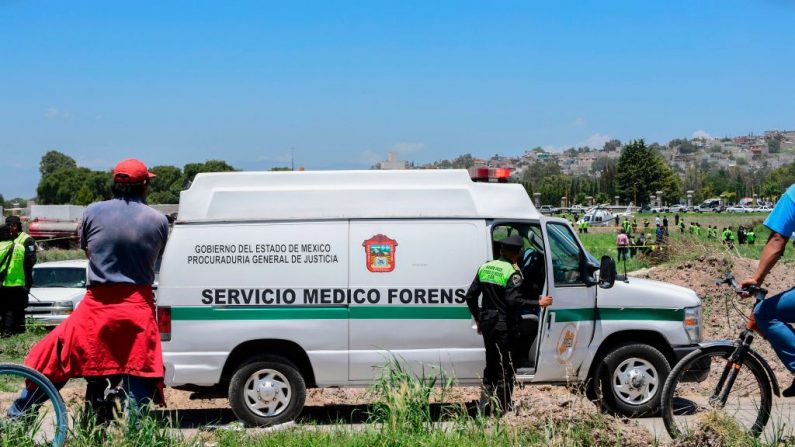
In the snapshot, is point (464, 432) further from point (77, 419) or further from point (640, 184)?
point (640, 184)

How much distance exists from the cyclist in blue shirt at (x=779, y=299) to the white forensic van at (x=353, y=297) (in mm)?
2153

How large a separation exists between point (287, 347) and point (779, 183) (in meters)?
198

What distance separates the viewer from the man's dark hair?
5.71 metres

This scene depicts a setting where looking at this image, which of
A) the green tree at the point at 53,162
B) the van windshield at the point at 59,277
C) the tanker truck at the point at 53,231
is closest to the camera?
the van windshield at the point at 59,277

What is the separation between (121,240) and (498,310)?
138 inches

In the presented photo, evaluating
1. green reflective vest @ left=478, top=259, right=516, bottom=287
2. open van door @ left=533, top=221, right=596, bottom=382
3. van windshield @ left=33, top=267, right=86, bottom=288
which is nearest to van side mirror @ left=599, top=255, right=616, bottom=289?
open van door @ left=533, top=221, right=596, bottom=382

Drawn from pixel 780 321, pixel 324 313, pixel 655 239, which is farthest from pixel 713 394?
pixel 655 239

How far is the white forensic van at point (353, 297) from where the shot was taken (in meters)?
8.31

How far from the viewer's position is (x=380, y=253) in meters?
8.40

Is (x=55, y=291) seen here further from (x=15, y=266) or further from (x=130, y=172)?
(x=130, y=172)

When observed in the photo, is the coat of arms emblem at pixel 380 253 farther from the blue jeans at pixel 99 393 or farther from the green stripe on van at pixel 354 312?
the blue jeans at pixel 99 393

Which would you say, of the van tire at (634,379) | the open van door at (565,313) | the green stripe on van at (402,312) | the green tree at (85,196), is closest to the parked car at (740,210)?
the green tree at (85,196)

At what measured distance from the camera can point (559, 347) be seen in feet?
28.1

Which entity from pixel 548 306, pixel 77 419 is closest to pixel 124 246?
pixel 77 419
